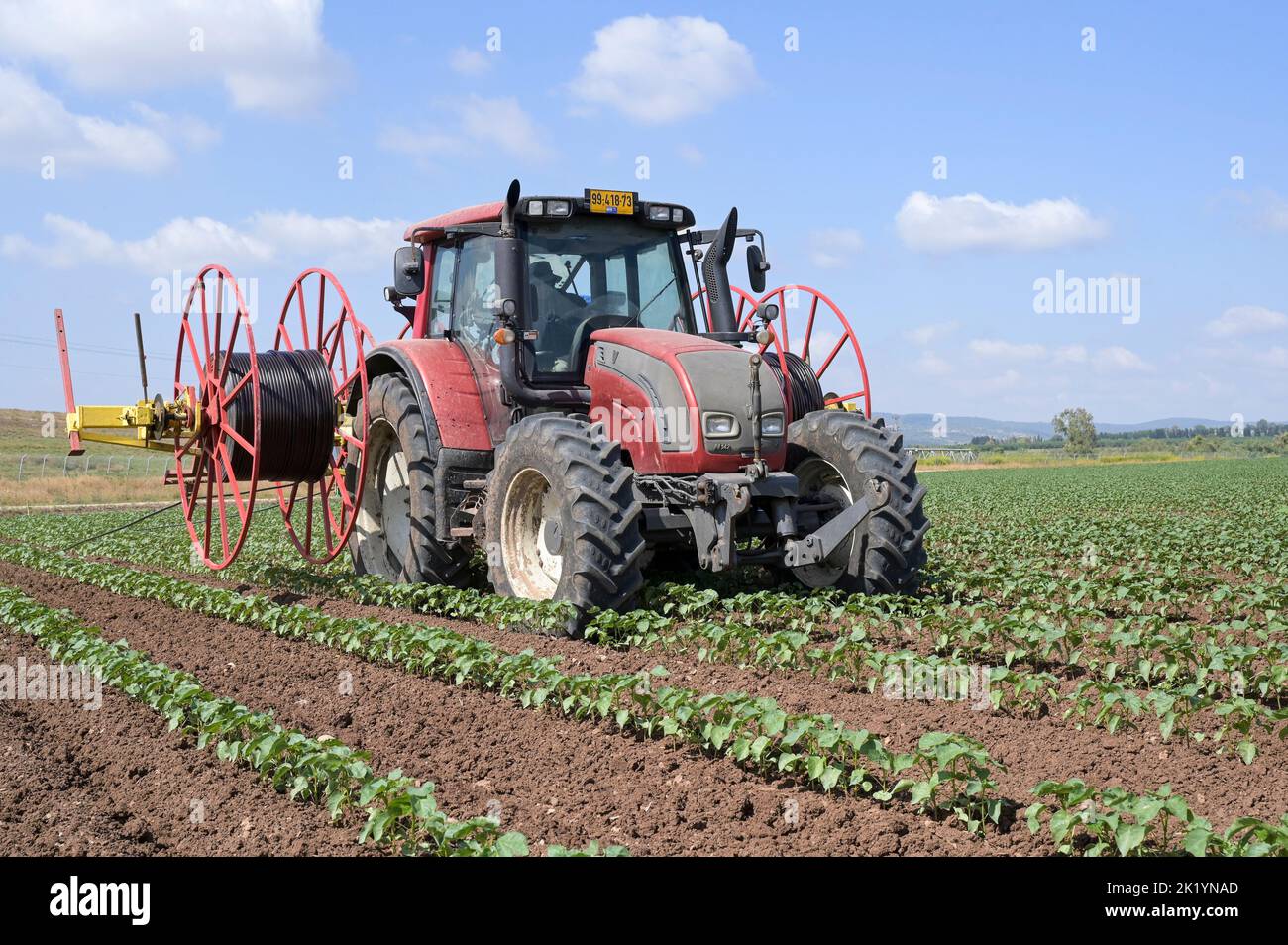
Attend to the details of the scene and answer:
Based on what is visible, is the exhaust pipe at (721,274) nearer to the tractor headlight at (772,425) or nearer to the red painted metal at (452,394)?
the tractor headlight at (772,425)

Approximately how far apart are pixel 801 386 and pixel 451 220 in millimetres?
3157

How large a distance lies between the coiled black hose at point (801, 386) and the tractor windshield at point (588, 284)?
1.27 meters

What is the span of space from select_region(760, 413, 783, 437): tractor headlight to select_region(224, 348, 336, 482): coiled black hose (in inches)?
154

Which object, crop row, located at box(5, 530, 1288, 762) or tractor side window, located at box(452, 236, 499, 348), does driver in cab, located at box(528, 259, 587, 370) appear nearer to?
tractor side window, located at box(452, 236, 499, 348)

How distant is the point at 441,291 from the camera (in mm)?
9531

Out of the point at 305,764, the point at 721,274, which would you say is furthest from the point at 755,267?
the point at 305,764

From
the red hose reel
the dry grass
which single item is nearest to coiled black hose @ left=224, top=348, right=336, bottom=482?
the red hose reel

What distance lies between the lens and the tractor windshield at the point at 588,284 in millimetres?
8422

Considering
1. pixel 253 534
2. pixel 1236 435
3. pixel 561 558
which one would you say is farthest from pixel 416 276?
pixel 1236 435

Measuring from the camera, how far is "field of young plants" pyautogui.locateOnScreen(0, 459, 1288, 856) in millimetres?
4227

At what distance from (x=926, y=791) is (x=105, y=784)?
3.51 metres

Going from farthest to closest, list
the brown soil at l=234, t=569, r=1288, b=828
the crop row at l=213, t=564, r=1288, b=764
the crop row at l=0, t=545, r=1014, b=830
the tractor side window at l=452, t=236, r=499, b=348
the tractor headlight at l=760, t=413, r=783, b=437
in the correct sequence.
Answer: the tractor side window at l=452, t=236, r=499, b=348
the tractor headlight at l=760, t=413, r=783, b=437
the crop row at l=213, t=564, r=1288, b=764
the brown soil at l=234, t=569, r=1288, b=828
the crop row at l=0, t=545, r=1014, b=830

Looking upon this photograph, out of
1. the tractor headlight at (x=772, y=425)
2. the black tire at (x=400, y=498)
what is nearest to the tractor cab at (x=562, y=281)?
the black tire at (x=400, y=498)

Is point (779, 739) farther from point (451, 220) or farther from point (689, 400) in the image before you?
point (451, 220)
